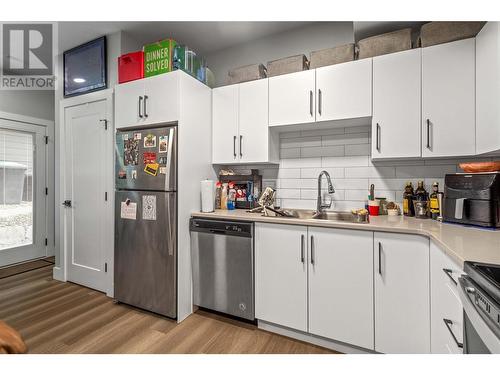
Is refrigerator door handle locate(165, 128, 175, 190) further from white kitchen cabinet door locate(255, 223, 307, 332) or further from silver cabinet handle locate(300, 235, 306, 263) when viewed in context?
silver cabinet handle locate(300, 235, 306, 263)

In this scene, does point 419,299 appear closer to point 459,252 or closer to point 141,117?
point 459,252

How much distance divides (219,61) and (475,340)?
3.18 m

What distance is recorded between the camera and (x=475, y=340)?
86 cm

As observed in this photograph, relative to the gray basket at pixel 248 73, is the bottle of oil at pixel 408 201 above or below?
below

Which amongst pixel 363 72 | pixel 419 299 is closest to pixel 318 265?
pixel 419 299

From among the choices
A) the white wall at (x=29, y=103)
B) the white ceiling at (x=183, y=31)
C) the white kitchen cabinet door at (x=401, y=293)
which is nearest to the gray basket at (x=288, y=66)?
the white ceiling at (x=183, y=31)

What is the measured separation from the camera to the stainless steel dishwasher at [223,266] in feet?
6.71

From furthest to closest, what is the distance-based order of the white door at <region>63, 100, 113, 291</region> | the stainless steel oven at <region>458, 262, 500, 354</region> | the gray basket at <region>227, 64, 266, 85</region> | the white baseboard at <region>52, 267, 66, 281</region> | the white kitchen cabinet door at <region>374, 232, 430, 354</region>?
the white baseboard at <region>52, 267, 66, 281</region>, the white door at <region>63, 100, 113, 291</region>, the gray basket at <region>227, 64, 266, 85</region>, the white kitchen cabinet door at <region>374, 232, 430, 354</region>, the stainless steel oven at <region>458, 262, 500, 354</region>

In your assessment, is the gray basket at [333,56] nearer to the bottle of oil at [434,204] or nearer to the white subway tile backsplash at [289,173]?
the white subway tile backsplash at [289,173]

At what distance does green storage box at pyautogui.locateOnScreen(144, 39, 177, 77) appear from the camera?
7.14 feet

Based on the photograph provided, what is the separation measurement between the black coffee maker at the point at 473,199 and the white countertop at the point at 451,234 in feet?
0.19

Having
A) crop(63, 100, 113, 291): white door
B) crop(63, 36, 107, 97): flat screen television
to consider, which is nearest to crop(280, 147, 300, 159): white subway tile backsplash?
crop(63, 100, 113, 291): white door

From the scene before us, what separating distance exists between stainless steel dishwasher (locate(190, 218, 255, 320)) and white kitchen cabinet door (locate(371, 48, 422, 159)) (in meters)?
1.24

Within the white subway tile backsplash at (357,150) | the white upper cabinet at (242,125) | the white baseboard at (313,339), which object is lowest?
the white baseboard at (313,339)
